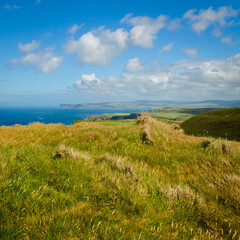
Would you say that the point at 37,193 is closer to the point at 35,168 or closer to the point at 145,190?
the point at 35,168

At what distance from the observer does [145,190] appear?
3084 millimetres

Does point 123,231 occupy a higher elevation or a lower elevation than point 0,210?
lower

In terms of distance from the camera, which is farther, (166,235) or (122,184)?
(122,184)

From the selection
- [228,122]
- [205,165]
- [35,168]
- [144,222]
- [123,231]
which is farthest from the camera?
[228,122]

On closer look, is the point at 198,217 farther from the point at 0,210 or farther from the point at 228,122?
the point at 228,122

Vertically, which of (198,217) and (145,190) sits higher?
(145,190)

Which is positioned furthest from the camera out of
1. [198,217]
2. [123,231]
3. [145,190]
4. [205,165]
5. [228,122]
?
[228,122]

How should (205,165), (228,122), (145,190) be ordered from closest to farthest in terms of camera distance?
(145,190) → (205,165) → (228,122)

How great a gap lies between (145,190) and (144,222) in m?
0.69

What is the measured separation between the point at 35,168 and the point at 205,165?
4725 millimetres

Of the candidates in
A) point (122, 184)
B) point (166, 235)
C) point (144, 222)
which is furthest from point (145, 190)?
point (166, 235)

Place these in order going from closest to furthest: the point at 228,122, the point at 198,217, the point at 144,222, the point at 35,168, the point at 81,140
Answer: the point at 144,222
the point at 198,217
the point at 35,168
the point at 81,140
the point at 228,122

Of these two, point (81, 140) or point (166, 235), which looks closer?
point (166, 235)

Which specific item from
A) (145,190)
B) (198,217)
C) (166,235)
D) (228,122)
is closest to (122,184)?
(145,190)
